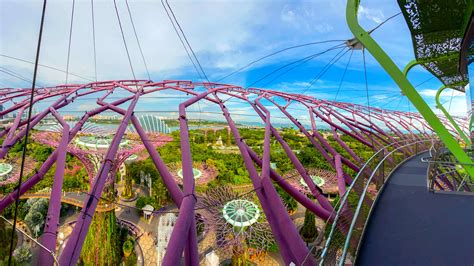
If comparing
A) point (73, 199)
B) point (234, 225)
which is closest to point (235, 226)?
point (234, 225)

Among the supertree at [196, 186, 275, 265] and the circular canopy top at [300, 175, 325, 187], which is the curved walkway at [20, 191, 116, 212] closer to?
the supertree at [196, 186, 275, 265]

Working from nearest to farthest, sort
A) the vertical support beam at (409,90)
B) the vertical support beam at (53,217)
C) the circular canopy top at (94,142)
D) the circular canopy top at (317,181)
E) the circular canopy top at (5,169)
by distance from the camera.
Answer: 1. the vertical support beam at (53,217)
2. the vertical support beam at (409,90)
3. the circular canopy top at (94,142)
4. the circular canopy top at (5,169)
5. the circular canopy top at (317,181)

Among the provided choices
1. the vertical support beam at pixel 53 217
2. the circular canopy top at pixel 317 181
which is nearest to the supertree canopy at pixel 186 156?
the vertical support beam at pixel 53 217

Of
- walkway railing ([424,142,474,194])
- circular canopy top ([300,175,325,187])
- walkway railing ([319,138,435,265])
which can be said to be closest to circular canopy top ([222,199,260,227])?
circular canopy top ([300,175,325,187])

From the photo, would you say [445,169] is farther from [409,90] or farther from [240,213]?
[240,213]

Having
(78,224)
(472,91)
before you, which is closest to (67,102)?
(78,224)

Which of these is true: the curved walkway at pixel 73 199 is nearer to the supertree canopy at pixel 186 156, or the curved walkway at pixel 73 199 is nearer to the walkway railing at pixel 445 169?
the supertree canopy at pixel 186 156
